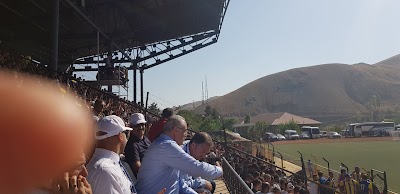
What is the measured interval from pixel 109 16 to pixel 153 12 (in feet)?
7.94

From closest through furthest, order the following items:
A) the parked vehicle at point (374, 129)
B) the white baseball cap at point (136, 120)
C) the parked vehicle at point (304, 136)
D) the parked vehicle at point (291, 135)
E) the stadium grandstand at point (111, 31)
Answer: the white baseball cap at point (136, 120) < the stadium grandstand at point (111, 31) < the parked vehicle at point (291, 135) < the parked vehicle at point (304, 136) < the parked vehicle at point (374, 129)

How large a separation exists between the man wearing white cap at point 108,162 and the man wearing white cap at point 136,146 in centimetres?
144

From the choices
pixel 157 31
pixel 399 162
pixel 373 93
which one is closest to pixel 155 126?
pixel 157 31

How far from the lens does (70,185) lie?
1519 mm

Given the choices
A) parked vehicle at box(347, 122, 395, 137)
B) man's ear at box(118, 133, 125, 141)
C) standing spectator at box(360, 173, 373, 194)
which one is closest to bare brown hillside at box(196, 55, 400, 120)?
parked vehicle at box(347, 122, 395, 137)

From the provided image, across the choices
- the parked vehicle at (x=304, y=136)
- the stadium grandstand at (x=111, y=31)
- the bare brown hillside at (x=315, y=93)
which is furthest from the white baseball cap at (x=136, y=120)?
the bare brown hillside at (x=315, y=93)

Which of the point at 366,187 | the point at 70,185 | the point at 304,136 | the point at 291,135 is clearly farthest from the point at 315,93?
the point at 70,185

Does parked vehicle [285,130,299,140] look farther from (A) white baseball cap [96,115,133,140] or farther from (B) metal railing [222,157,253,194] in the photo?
(A) white baseball cap [96,115,133,140]

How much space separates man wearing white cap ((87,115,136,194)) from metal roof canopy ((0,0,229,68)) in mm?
14961

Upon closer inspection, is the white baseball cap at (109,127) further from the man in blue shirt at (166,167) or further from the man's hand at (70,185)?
the man's hand at (70,185)

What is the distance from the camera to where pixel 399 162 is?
1088 inches

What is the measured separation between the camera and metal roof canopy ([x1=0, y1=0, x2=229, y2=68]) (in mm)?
18359

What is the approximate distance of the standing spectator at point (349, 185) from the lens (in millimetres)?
12969

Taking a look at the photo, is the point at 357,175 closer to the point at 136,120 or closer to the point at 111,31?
the point at 136,120
